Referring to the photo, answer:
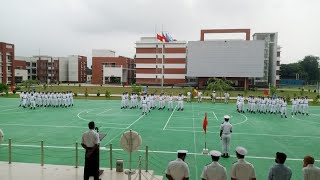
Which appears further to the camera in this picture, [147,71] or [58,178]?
[147,71]

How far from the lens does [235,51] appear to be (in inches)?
2618

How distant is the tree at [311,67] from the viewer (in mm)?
112756

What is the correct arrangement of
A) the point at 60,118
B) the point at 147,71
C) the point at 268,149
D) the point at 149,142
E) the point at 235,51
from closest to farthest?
the point at 268,149
the point at 149,142
the point at 60,118
the point at 235,51
the point at 147,71

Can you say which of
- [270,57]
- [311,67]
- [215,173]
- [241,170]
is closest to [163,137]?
[241,170]

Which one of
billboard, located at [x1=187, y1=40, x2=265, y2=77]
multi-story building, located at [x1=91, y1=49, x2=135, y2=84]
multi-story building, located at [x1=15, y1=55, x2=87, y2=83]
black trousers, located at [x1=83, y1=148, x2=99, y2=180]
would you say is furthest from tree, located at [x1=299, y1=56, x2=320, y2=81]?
black trousers, located at [x1=83, y1=148, x2=99, y2=180]

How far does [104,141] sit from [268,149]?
800 cm

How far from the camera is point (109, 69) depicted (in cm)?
8738

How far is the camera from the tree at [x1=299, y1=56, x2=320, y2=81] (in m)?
113

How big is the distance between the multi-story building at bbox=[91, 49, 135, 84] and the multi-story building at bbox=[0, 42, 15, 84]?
24.4 meters

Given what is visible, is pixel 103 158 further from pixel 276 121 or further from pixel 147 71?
pixel 147 71

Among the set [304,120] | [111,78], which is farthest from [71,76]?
[304,120]

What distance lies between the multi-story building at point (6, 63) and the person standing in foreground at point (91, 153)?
69877 mm

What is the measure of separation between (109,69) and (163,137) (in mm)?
74076

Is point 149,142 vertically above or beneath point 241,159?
beneath
